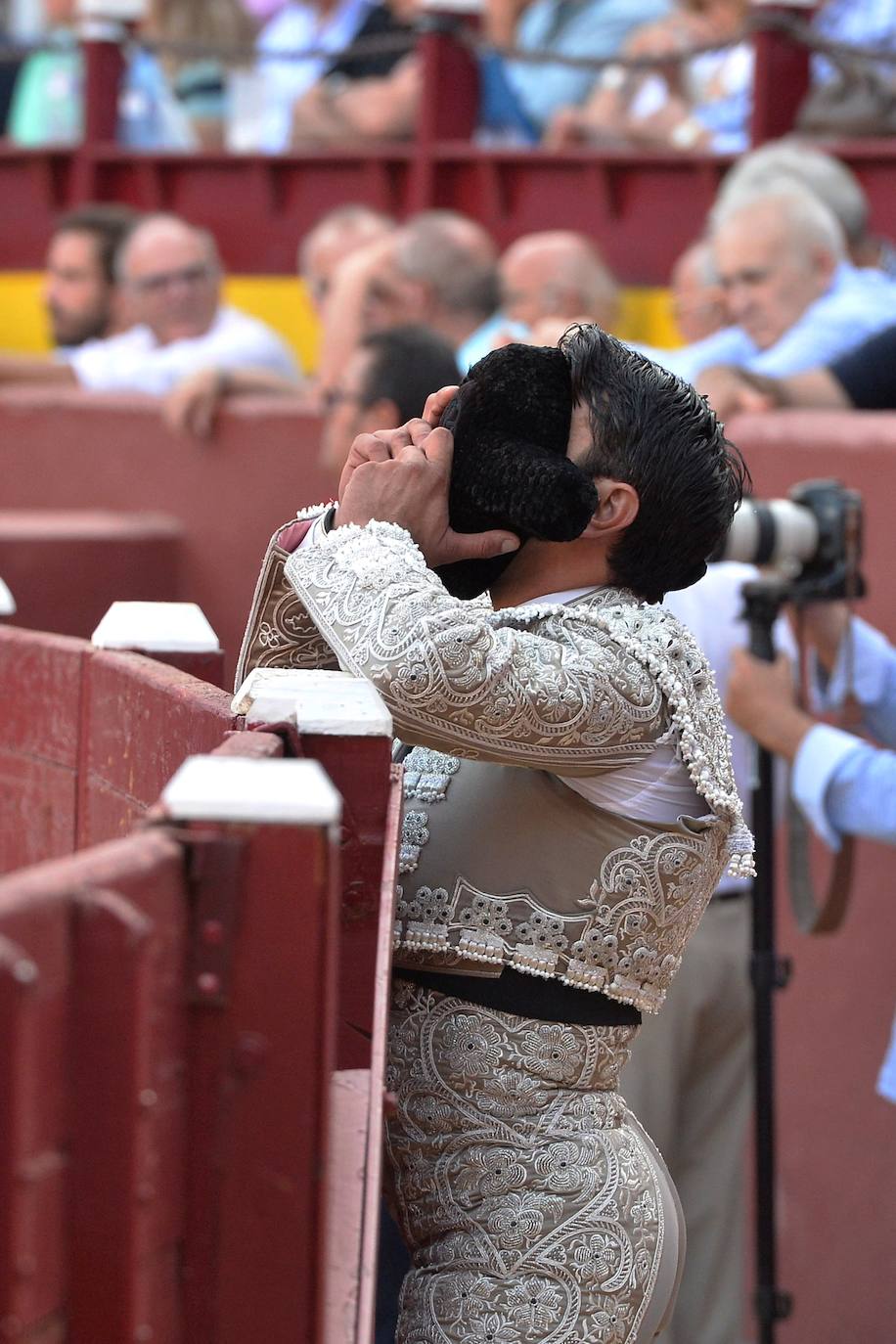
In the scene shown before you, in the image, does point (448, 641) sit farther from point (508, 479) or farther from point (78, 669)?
point (78, 669)

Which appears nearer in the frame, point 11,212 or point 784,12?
point 784,12

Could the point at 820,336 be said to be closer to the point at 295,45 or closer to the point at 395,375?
the point at 395,375

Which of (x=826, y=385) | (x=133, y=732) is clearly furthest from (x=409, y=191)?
(x=133, y=732)

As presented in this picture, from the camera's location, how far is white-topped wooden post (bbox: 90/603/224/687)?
7.48ft

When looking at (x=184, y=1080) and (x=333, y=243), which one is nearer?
(x=184, y=1080)

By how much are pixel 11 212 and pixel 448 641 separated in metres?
7.70

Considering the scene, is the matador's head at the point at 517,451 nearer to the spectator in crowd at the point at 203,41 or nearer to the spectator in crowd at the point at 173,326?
the spectator in crowd at the point at 173,326

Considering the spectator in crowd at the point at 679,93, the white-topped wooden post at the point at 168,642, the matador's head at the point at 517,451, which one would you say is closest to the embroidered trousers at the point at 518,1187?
the matador's head at the point at 517,451

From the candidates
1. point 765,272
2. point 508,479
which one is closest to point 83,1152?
point 508,479

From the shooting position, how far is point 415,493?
1.72m

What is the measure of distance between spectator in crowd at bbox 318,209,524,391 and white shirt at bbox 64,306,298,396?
662mm

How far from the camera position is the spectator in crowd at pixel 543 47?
23.8 ft

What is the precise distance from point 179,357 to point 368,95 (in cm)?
192

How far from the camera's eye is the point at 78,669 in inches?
90.4
